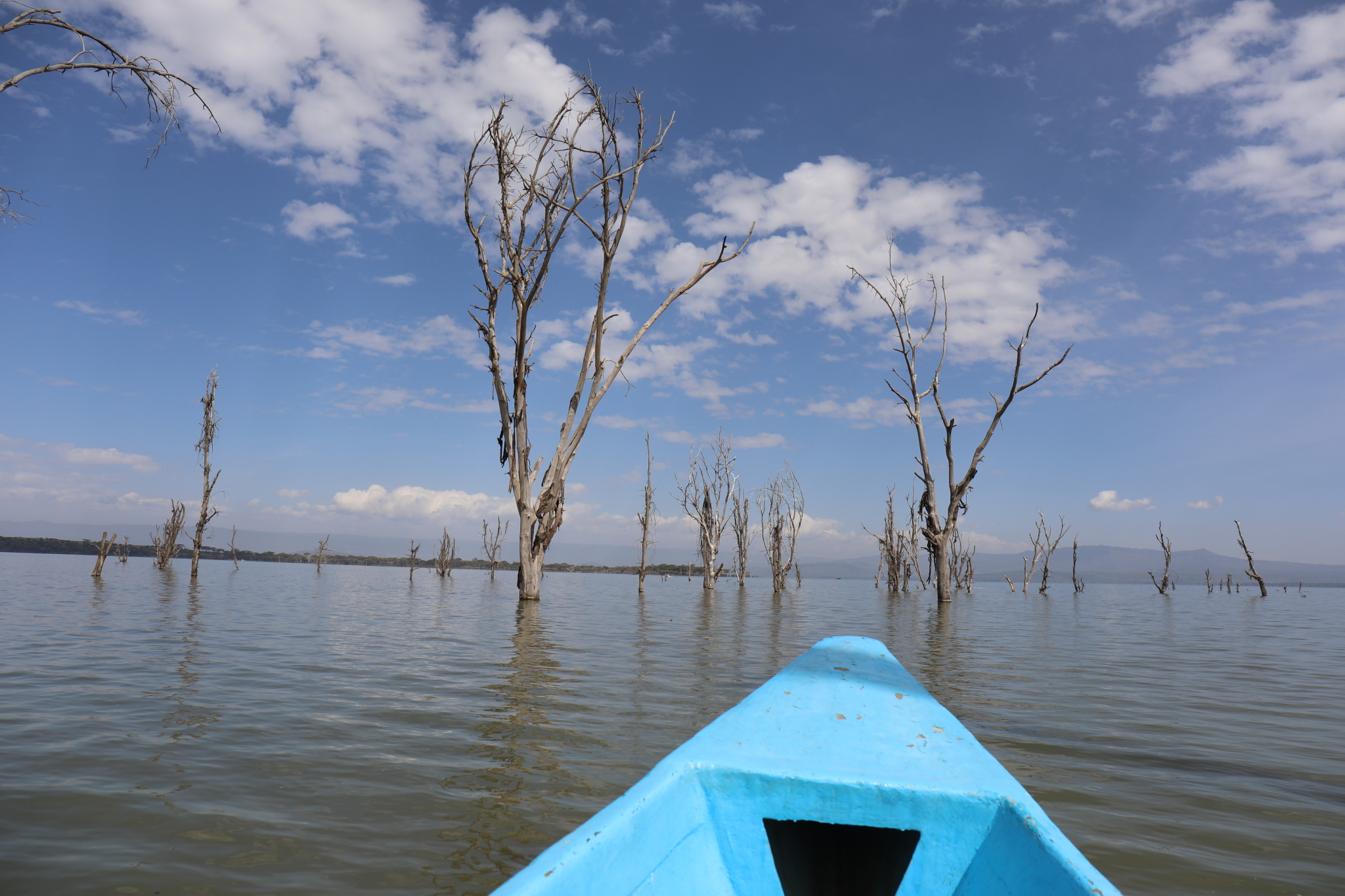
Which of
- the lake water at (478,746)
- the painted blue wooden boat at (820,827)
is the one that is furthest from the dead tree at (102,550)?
the painted blue wooden boat at (820,827)

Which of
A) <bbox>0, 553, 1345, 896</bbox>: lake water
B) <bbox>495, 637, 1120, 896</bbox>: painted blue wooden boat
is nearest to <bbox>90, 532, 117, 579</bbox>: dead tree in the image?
<bbox>0, 553, 1345, 896</bbox>: lake water

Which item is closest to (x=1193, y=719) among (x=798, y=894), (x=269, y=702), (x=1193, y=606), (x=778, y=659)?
(x=778, y=659)

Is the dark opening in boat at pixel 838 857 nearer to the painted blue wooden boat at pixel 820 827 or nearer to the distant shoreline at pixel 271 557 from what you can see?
the painted blue wooden boat at pixel 820 827

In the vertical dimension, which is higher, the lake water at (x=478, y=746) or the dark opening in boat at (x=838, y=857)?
the dark opening in boat at (x=838, y=857)

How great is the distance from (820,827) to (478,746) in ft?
7.26

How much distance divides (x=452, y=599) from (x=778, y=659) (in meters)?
12.9

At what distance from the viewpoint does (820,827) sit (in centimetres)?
200

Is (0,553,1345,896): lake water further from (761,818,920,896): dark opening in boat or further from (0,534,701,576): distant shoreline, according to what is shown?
(0,534,701,576): distant shoreline

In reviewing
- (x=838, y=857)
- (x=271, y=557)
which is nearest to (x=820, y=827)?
(x=838, y=857)

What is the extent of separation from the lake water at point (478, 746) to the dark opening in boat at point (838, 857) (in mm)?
932

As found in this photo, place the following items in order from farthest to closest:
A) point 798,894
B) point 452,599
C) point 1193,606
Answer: point 1193,606, point 452,599, point 798,894

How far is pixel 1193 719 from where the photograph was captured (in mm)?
4629

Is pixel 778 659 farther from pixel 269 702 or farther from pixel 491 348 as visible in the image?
pixel 491 348

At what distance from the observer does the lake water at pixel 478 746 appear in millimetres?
2191
